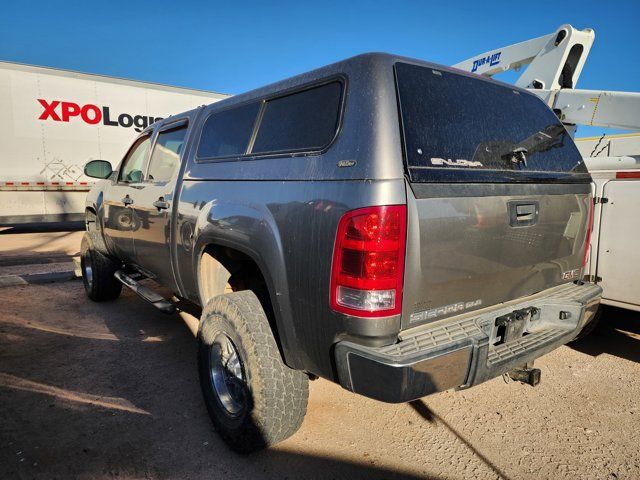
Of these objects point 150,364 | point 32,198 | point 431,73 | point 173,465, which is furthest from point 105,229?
point 32,198

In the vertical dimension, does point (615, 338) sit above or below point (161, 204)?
below

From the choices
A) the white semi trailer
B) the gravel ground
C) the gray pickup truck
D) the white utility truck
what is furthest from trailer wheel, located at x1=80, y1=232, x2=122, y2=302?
the white semi trailer

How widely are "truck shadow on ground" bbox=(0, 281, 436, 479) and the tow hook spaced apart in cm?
88

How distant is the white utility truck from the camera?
10.9ft

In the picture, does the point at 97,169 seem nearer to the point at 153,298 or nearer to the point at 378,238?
the point at 153,298

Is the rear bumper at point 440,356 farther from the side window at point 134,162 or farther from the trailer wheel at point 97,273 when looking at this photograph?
the trailer wheel at point 97,273

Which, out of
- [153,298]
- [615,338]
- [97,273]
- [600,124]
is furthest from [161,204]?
[600,124]

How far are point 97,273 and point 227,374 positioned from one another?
3239 millimetres

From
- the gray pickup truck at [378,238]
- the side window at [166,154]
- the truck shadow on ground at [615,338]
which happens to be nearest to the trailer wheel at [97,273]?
the side window at [166,154]

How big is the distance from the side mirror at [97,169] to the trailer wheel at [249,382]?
289cm

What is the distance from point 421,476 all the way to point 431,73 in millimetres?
2178

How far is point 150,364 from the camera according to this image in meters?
3.62

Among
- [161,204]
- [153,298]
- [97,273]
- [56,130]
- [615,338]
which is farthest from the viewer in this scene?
[56,130]

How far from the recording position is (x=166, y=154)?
3.76m
